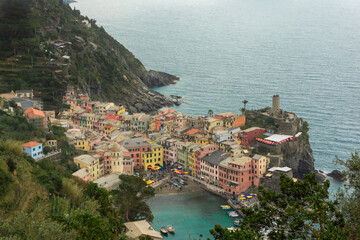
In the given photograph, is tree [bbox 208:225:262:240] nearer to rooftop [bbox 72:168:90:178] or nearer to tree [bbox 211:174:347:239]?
tree [bbox 211:174:347:239]

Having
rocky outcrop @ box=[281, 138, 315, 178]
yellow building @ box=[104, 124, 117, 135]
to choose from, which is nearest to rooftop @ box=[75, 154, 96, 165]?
yellow building @ box=[104, 124, 117, 135]

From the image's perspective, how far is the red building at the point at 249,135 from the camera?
57906mm

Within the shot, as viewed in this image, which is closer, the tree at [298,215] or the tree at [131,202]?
the tree at [298,215]

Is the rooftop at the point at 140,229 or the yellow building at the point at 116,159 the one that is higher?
the yellow building at the point at 116,159

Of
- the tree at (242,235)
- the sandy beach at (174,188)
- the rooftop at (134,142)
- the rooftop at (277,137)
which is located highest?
the tree at (242,235)

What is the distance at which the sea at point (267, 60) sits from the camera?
267ft

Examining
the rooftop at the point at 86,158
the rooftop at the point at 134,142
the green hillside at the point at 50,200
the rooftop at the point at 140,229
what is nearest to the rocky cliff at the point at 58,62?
the rooftop at the point at 134,142

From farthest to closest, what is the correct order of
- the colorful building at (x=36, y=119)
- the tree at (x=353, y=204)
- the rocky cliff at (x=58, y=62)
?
1. the rocky cliff at (x=58, y=62)
2. the colorful building at (x=36, y=119)
3. the tree at (x=353, y=204)

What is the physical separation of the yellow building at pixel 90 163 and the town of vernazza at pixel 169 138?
0.16 metres

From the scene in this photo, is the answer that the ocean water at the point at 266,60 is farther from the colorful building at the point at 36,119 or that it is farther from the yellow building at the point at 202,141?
the colorful building at the point at 36,119

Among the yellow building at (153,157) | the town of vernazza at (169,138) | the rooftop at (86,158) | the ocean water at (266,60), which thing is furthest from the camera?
the ocean water at (266,60)

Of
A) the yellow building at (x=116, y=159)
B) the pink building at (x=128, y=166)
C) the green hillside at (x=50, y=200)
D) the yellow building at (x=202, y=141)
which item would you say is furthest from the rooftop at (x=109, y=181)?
the yellow building at (x=202, y=141)

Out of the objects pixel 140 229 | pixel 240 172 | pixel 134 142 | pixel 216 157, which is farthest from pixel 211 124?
pixel 140 229

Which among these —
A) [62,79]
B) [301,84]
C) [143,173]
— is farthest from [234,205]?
[301,84]
